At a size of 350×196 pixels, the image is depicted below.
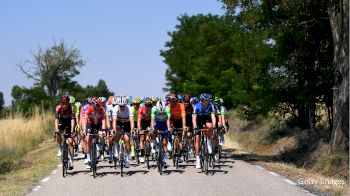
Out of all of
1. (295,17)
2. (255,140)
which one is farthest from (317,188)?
(255,140)

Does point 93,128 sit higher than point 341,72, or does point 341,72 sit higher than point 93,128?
point 341,72

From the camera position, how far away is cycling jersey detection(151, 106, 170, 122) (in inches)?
633

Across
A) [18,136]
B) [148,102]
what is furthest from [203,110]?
[18,136]

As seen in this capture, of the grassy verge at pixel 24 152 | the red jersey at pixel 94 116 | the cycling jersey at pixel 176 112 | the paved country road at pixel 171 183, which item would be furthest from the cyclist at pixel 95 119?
the cycling jersey at pixel 176 112

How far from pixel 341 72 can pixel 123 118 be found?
6.66 metres

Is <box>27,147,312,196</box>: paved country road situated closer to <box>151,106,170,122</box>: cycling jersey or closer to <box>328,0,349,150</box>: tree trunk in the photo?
<box>151,106,170,122</box>: cycling jersey

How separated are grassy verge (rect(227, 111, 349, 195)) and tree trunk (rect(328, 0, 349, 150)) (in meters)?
0.56

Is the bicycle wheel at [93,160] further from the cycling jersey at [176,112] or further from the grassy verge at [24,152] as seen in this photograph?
the cycling jersey at [176,112]

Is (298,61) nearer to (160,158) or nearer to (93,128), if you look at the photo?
(160,158)

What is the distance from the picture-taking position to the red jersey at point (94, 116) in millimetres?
15641

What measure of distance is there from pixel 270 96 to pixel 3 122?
1166 cm

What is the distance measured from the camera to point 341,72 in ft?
56.1

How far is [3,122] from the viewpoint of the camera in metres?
25.1

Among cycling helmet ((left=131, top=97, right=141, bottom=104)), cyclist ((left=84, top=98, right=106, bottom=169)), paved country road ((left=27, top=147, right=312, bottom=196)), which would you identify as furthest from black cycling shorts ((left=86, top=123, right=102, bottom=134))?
cycling helmet ((left=131, top=97, right=141, bottom=104))
